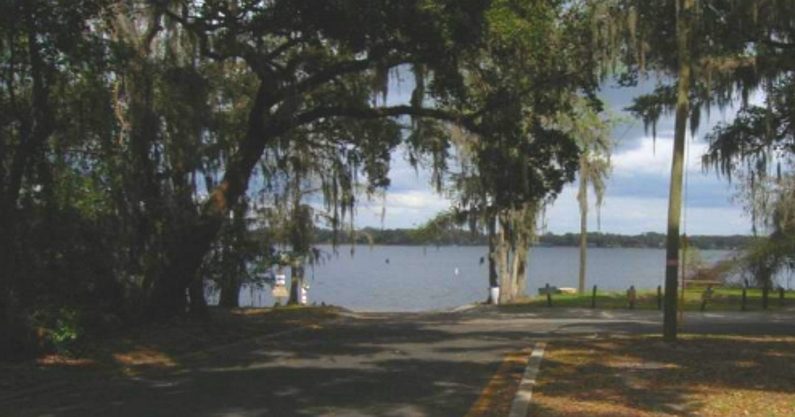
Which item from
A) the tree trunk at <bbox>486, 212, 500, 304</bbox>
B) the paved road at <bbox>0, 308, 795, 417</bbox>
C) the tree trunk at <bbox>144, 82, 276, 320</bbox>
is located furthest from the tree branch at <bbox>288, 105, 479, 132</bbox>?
the tree trunk at <bbox>486, 212, 500, 304</bbox>

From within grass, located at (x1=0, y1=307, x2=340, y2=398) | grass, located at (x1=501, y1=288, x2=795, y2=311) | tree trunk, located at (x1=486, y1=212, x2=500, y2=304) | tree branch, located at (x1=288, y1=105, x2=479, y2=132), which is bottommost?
grass, located at (x1=0, y1=307, x2=340, y2=398)

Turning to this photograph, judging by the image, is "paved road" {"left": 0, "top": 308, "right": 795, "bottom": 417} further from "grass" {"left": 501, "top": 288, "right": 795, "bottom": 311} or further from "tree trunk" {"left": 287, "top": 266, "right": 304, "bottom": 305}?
"tree trunk" {"left": 287, "top": 266, "right": 304, "bottom": 305}

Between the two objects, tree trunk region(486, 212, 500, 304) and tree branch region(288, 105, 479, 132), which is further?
tree trunk region(486, 212, 500, 304)

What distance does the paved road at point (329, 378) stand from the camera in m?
8.57

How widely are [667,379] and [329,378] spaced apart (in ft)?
12.7

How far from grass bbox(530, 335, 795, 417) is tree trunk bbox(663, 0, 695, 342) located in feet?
1.87

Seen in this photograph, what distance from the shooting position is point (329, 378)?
1053cm

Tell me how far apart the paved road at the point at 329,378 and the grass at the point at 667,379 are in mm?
908

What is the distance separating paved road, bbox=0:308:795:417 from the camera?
28.1 ft

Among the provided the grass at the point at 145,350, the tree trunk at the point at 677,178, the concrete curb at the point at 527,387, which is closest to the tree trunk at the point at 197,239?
the grass at the point at 145,350

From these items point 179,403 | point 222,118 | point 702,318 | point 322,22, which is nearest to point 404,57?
point 322,22

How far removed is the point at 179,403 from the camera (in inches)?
348

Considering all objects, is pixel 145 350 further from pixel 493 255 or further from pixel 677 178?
pixel 493 255

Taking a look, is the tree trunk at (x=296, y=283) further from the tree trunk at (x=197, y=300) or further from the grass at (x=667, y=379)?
the grass at (x=667, y=379)
